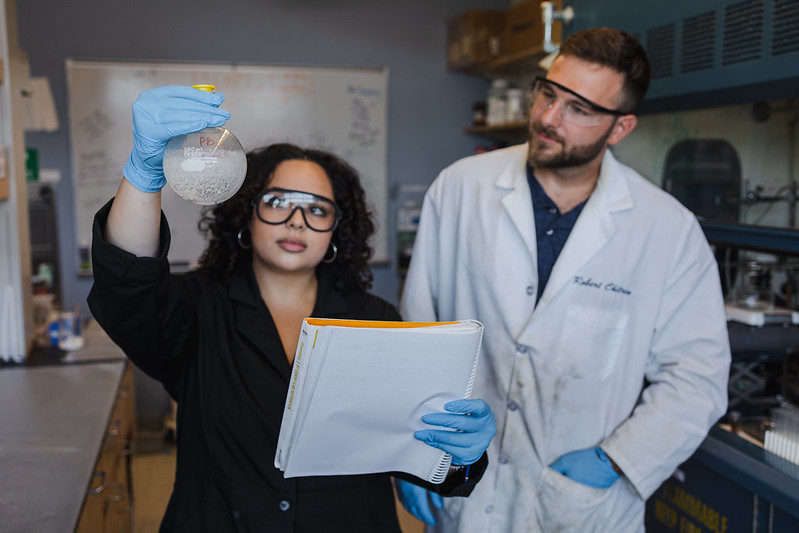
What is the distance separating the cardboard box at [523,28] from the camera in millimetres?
3764

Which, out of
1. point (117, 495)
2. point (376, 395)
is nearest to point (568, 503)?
point (376, 395)

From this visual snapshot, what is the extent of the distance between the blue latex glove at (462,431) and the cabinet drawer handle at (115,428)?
49.4 inches

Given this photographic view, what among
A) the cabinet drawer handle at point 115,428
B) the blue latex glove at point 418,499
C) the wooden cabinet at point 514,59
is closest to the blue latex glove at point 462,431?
the blue latex glove at point 418,499

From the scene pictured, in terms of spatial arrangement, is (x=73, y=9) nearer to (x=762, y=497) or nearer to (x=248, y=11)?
(x=248, y=11)

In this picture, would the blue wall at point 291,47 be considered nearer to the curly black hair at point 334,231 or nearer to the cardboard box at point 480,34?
the cardboard box at point 480,34

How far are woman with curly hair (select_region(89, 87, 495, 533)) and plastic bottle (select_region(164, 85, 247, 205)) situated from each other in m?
0.10

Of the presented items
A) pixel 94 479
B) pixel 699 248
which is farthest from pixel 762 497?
pixel 94 479

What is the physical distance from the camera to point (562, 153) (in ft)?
5.42

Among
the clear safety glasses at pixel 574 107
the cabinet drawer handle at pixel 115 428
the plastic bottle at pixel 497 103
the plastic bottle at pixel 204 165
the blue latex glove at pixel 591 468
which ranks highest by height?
the plastic bottle at pixel 497 103

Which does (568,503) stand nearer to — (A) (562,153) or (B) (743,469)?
(B) (743,469)

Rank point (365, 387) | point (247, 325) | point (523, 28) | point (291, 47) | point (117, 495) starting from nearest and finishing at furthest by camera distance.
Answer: point (365, 387) < point (247, 325) < point (117, 495) < point (523, 28) < point (291, 47)

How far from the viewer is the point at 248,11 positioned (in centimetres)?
431

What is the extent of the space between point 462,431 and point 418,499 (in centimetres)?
54

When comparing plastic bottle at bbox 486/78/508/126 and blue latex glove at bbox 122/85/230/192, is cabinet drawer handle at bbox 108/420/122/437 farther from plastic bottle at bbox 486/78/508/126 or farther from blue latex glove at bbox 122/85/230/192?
plastic bottle at bbox 486/78/508/126
